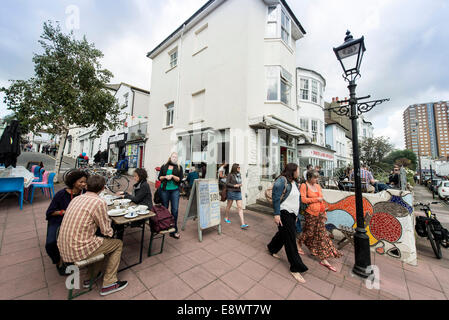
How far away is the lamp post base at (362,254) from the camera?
2.85 meters

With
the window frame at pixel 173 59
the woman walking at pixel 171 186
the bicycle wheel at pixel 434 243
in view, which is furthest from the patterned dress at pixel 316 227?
the window frame at pixel 173 59

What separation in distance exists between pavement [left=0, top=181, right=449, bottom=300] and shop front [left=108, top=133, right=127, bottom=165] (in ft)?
41.0

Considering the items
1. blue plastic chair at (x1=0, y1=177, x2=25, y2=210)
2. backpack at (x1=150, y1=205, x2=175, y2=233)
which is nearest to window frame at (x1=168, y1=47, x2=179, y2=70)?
blue plastic chair at (x1=0, y1=177, x2=25, y2=210)

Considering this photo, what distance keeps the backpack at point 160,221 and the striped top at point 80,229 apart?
0.94 m

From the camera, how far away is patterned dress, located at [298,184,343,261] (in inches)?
122

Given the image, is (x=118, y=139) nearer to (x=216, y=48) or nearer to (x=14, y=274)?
(x=216, y=48)

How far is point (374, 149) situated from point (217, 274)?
25583mm

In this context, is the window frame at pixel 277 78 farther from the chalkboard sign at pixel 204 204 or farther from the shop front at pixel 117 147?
the shop front at pixel 117 147

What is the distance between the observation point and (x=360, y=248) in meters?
2.93

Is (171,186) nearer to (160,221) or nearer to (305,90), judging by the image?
(160,221)

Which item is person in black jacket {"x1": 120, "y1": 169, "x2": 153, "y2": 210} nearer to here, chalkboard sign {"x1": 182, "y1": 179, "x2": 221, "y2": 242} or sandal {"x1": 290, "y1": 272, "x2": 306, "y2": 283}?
chalkboard sign {"x1": 182, "y1": 179, "x2": 221, "y2": 242}

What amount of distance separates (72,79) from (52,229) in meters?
9.32

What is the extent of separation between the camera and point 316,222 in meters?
3.20
